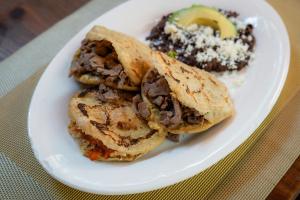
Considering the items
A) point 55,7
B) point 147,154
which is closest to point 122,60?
point 147,154

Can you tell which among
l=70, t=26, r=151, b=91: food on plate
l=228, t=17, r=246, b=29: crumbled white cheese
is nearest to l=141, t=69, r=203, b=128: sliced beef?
l=70, t=26, r=151, b=91: food on plate

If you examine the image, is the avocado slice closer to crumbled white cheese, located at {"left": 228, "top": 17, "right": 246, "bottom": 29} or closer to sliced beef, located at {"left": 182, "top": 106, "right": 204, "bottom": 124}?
crumbled white cheese, located at {"left": 228, "top": 17, "right": 246, "bottom": 29}

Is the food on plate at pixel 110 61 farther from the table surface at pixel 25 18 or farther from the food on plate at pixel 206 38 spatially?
the table surface at pixel 25 18

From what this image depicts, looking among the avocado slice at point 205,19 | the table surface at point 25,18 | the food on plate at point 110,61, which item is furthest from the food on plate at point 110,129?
the table surface at point 25,18

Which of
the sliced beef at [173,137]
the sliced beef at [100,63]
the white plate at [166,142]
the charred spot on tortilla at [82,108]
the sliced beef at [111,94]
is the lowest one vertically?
the sliced beef at [173,137]

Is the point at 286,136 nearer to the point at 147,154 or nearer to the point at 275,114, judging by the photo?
the point at 275,114

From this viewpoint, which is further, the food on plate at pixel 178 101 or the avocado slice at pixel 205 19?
the avocado slice at pixel 205 19
